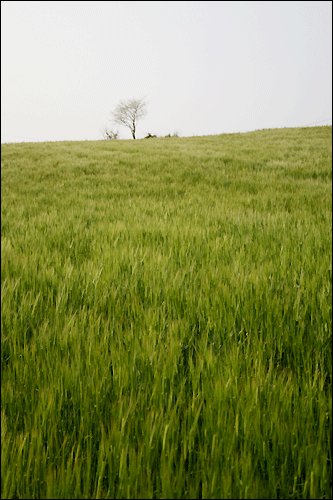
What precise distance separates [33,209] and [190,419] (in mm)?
5209

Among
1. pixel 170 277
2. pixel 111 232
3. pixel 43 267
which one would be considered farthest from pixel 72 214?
pixel 170 277

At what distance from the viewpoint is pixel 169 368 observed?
3.51ft

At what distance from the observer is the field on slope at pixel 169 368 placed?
72 cm

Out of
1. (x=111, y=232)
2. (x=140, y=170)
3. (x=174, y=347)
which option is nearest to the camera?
(x=174, y=347)

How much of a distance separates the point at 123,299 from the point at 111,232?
1676 millimetres

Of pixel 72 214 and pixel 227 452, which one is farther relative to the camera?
pixel 72 214

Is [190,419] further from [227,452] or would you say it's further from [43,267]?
[43,267]

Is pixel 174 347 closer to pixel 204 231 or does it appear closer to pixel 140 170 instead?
pixel 204 231

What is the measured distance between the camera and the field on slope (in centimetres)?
72

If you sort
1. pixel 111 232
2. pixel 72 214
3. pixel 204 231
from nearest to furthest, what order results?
1. pixel 204 231
2. pixel 111 232
3. pixel 72 214

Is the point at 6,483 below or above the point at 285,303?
below

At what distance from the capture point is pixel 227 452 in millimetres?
745

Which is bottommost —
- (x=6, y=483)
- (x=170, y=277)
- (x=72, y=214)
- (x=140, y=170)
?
(x=6, y=483)

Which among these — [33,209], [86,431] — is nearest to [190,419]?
[86,431]
